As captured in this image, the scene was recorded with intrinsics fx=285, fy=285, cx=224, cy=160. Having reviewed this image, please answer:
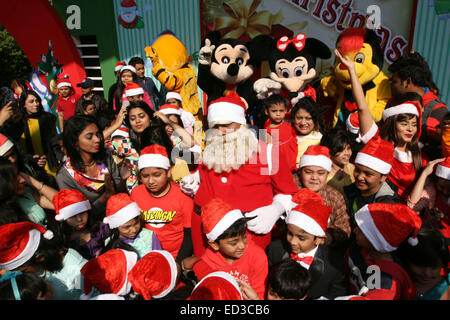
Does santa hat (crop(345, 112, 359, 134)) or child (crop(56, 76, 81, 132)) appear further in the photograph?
child (crop(56, 76, 81, 132))

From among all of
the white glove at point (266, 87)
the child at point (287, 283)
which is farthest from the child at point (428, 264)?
the white glove at point (266, 87)

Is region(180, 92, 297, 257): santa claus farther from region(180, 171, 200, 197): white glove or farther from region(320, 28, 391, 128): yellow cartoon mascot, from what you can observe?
region(320, 28, 391, 128): yellow cartoon mascot

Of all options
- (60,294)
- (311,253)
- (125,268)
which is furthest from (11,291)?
(311,253)

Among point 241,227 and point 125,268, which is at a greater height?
point 241,227

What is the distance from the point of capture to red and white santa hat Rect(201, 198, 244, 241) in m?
1.83

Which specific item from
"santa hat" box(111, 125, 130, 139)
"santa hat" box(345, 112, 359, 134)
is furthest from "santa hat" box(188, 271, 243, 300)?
"santa hat" box(345, 112, 359, 134)

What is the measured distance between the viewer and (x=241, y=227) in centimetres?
186

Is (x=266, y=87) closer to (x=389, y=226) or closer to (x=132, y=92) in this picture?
(x=132, y=92)

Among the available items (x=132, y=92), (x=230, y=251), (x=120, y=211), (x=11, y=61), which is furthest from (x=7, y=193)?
(x=11, y=61)

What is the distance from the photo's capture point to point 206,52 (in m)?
4.14

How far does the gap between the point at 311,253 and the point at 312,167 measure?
2.46ft

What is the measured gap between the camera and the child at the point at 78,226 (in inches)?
84.9

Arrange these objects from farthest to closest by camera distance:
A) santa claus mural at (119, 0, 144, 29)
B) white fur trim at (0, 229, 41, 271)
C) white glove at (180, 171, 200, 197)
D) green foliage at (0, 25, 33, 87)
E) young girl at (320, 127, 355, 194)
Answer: green foliage at (0, 25, 33, 87)
santa claus mural at (119, 0, 144, 29)
young girl at (320, 127, 355, 194)
white glove at (180, 171, 200, 197)
white fur trim at (0, 229, 41, 271)
